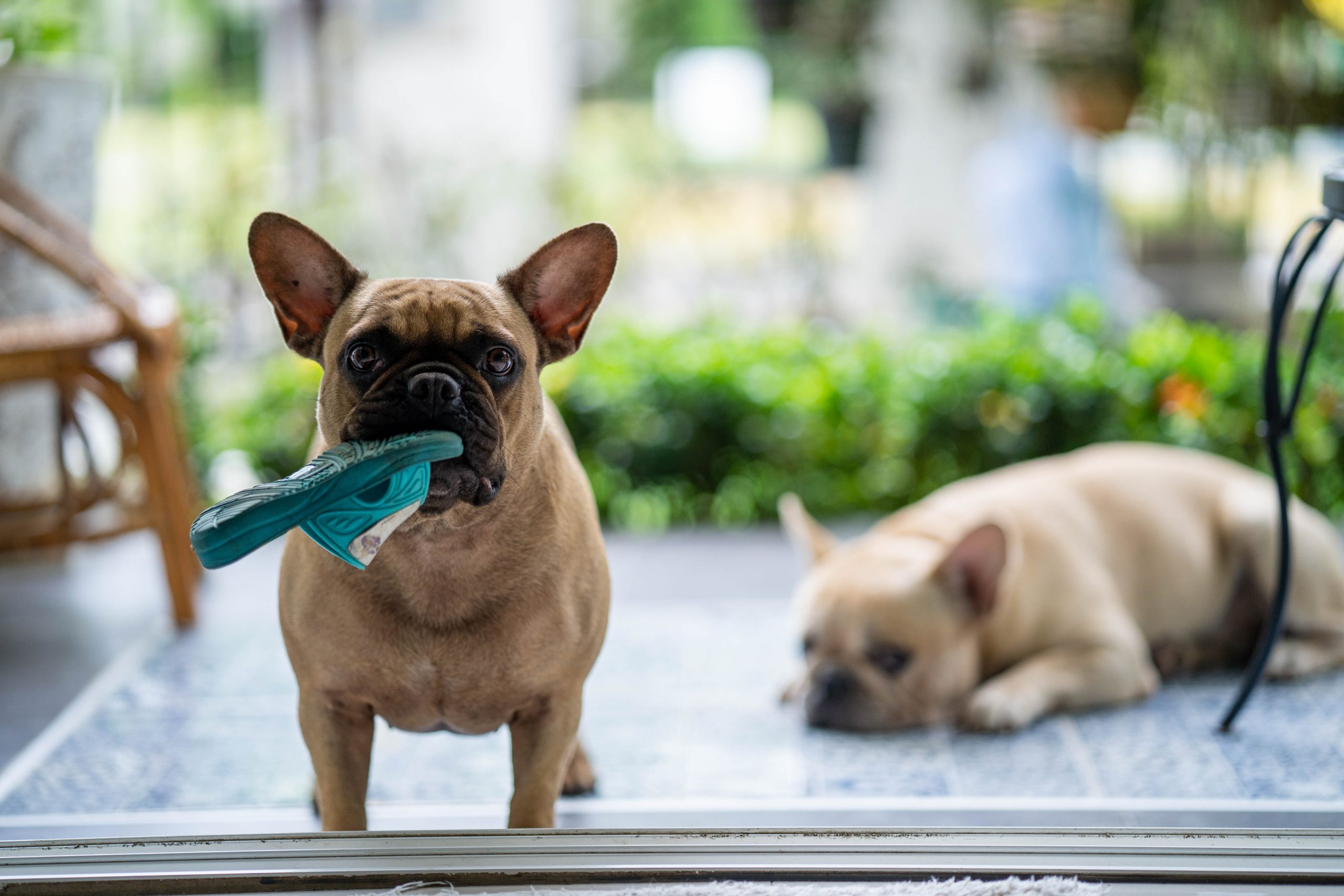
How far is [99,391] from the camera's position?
141 inches

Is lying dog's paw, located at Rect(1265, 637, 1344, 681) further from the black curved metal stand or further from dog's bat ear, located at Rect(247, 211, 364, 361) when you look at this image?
dog's bat ear, located at Rect(247, 211, 364, 361)

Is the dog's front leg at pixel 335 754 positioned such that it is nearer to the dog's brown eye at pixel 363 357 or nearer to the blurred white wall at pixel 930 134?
the dog's brown eye at pixel 363 357

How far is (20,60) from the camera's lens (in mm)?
3893

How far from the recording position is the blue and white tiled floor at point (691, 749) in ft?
8.63

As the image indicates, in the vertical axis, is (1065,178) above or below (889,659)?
above

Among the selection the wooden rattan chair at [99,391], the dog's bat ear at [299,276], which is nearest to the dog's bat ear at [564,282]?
the dog's bat ear at [299,276]

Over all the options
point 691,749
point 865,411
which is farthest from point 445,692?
point 865,411

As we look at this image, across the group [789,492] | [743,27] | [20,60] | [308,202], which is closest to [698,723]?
[789,492]

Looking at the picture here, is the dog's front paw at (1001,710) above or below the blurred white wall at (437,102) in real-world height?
below

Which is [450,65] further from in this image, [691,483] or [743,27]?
[691,483]

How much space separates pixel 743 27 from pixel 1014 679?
6.80m

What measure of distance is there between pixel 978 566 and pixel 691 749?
2.54 ft

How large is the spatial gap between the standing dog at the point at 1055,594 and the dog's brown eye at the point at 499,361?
128 centimetres

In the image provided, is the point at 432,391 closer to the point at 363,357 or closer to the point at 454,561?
the point at 363,357
